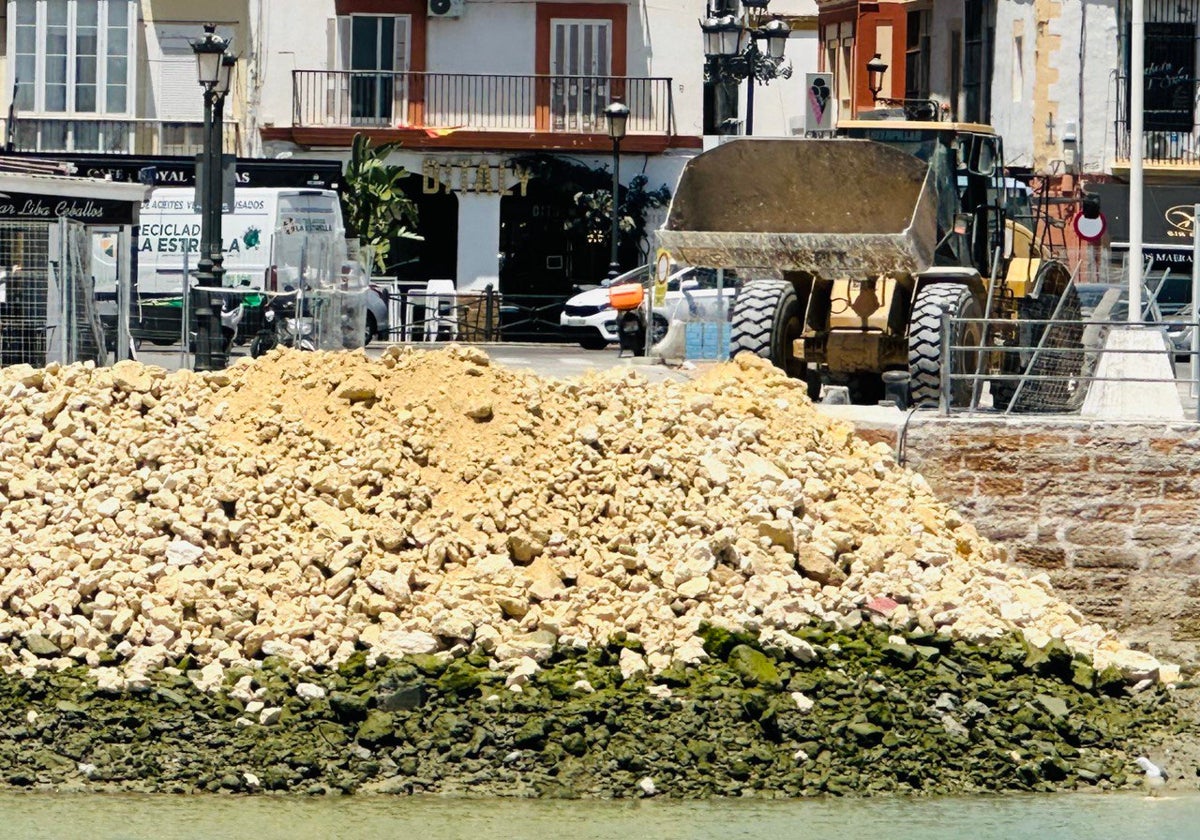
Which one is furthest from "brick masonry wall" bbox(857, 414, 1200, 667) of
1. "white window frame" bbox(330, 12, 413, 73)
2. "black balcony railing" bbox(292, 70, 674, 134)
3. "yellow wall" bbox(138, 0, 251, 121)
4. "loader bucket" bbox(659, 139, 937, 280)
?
"yellow wall" bbox(138, 0, 251, 121)

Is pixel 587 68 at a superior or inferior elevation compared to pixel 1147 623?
superior

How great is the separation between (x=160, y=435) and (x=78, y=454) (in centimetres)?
54

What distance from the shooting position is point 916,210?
1884 centimetres

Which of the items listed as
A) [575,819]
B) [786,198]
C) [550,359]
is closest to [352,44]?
[550,359]

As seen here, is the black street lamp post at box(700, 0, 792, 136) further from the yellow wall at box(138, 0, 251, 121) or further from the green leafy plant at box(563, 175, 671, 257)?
the yellow wall at box(138, 0, 251, 121)

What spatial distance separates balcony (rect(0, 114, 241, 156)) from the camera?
4075 centimetres

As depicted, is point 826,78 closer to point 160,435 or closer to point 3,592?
point 160,435

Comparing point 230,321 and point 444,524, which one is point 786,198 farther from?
point 230,321

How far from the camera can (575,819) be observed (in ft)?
40.4

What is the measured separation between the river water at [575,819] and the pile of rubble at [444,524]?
4.23 ft

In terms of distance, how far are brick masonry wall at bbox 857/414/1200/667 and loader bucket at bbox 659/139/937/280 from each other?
8.41 ft

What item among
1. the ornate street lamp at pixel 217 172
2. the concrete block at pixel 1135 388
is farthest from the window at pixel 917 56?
the concrete block at pixel 1135 388

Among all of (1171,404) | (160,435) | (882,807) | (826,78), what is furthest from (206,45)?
(882,807)

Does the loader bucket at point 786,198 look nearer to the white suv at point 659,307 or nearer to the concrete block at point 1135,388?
the concrete block at point 1135,388
